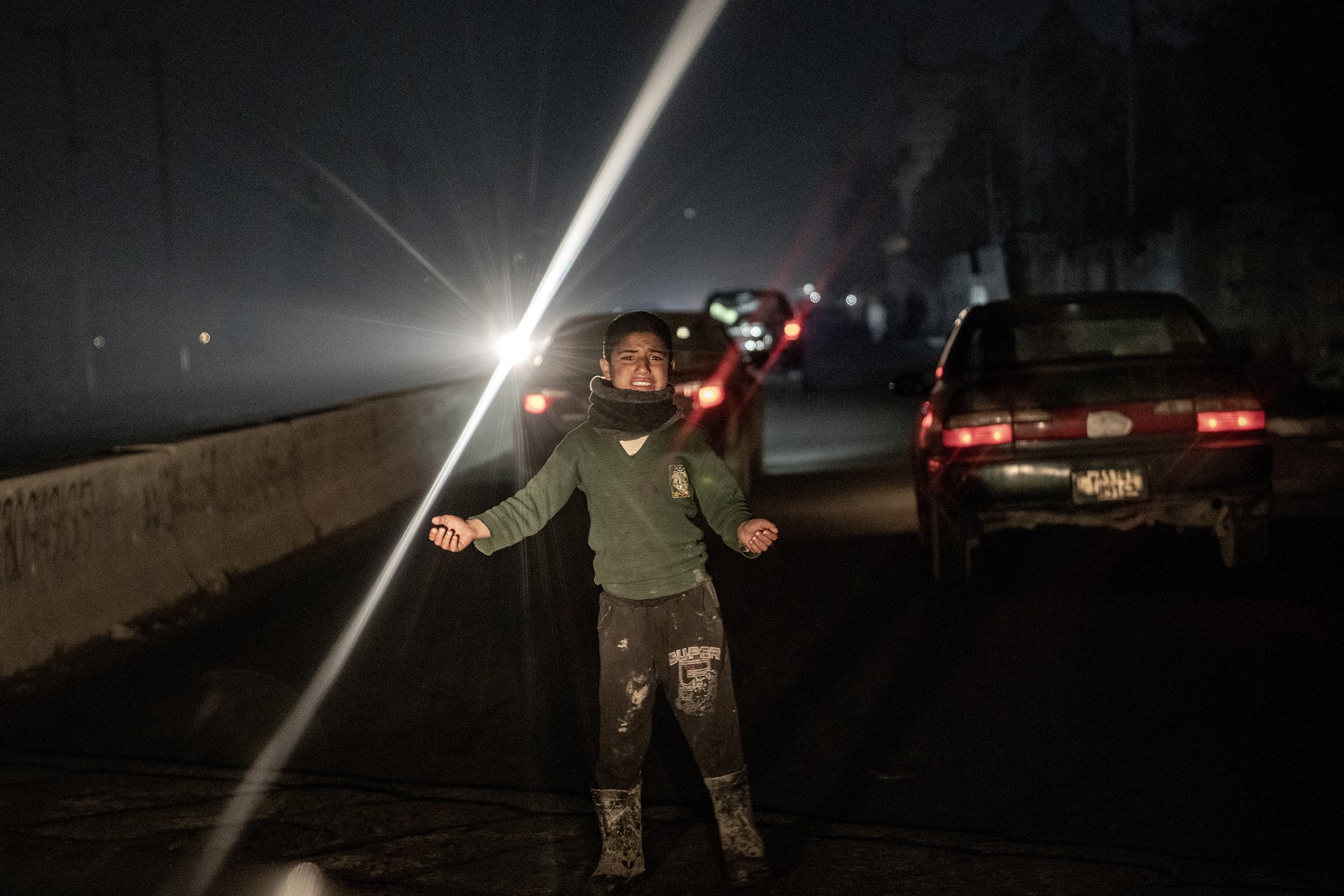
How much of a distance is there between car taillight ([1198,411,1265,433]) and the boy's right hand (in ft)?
17.2

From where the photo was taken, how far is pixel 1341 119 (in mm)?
27125

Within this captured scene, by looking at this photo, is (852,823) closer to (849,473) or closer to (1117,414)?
(1117,414)

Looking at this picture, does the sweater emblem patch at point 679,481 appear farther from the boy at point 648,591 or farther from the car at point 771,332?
the car at point 771,332

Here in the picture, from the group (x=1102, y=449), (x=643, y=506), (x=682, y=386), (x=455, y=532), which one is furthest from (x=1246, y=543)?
(x=455, y=532)

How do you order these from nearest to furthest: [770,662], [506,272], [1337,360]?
[770,662]
[1337,360]
[506,272]

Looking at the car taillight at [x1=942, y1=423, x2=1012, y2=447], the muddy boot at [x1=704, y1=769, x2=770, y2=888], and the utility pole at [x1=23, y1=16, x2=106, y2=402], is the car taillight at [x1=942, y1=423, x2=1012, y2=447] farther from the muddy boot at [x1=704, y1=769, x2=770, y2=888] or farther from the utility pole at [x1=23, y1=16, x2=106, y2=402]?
the utility pole at [x1=23, y1=16, x2=106, y2=402]

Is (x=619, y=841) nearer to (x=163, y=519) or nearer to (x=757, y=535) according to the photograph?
(x=757, y=535)

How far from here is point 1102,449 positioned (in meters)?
8.77

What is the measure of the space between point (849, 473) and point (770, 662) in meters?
8.76

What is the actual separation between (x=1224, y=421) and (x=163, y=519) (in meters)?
5.89

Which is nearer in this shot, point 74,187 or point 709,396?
point 709,396

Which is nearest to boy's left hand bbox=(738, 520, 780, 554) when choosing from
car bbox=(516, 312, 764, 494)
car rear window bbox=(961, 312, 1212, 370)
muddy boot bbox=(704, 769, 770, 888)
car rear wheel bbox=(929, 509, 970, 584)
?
muddy boot bbox=(704, 769, 770, 888)

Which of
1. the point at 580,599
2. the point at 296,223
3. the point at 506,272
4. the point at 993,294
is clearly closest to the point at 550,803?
the point at 580,599

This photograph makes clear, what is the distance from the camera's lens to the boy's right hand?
15.2 ft
